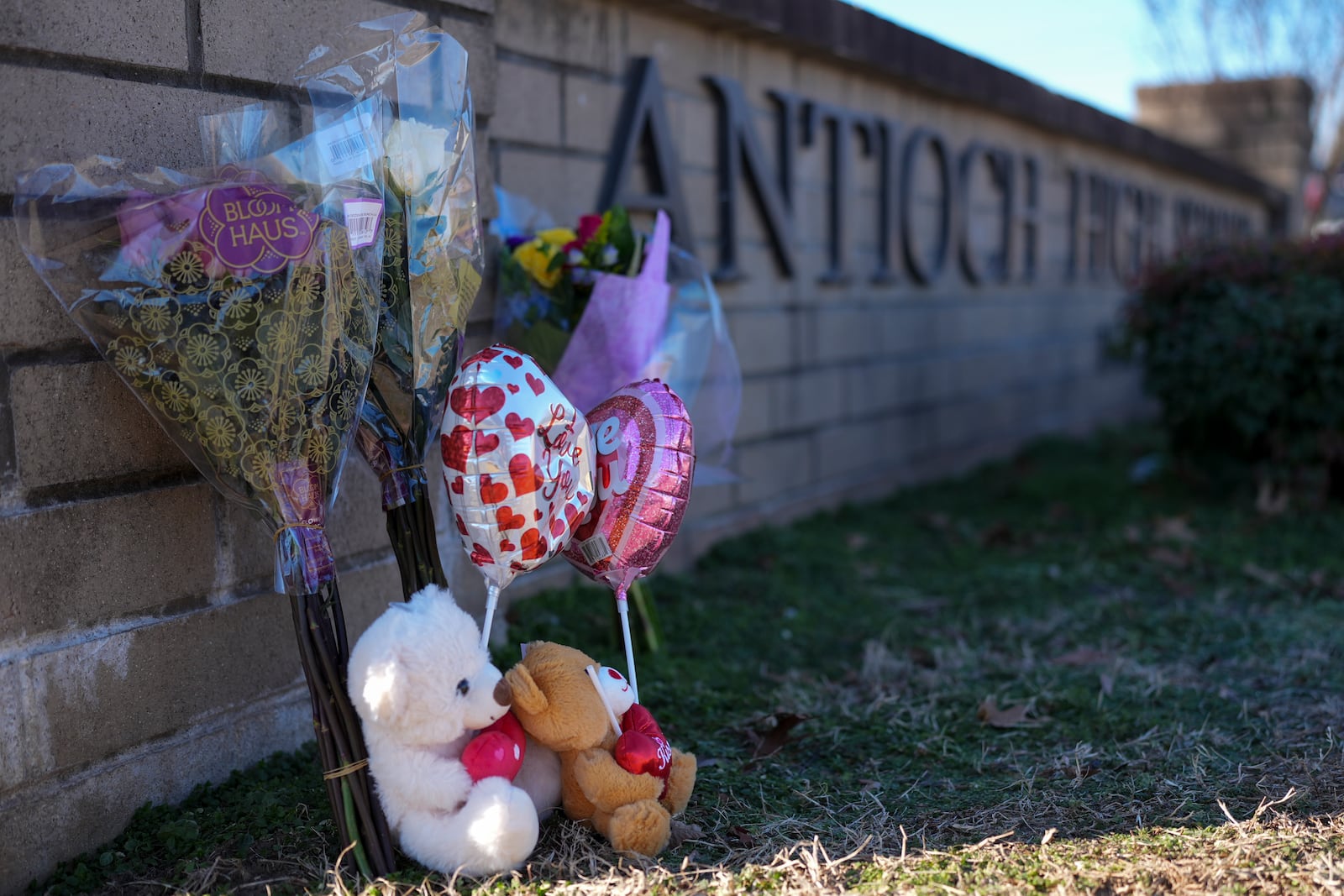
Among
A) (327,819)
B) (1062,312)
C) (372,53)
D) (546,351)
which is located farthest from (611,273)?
(1062,312)

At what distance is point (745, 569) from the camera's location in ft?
14.3

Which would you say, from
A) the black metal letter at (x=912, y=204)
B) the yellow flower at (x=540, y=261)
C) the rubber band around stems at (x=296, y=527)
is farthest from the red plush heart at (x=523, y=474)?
the black metal letter at (x=912, y=204)

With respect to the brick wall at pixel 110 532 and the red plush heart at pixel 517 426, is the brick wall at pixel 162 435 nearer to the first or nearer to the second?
the brick wall at pixel 110 532

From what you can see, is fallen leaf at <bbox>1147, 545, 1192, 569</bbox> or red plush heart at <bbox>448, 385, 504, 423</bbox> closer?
red plush heart at <bbox>448, 385, 504, 423</bbox>

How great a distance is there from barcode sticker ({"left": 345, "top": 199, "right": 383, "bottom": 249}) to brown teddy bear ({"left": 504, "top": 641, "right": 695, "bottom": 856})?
0.80m

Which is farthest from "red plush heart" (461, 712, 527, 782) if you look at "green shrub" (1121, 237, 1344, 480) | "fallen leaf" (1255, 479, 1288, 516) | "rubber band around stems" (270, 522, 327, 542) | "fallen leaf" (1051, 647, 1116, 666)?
"fallen leaf" (1255, 479, 1288, 516)

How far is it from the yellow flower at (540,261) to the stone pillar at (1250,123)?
15.0 meters

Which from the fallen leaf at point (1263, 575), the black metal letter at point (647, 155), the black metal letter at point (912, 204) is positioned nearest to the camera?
the black metal letter at point (647, 155)

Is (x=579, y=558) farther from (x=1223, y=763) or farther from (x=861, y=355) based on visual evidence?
(x=861, y=355)

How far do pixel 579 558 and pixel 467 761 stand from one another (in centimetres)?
53

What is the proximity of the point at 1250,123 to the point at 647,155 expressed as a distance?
14426 mm

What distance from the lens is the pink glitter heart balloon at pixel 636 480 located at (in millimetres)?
2176

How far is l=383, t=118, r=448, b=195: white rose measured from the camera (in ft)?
7.02

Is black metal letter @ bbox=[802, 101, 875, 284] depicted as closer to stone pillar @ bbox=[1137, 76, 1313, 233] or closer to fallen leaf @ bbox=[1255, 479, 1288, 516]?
fallen leaf @ bbox=[1255, 479, 1288, 516]
